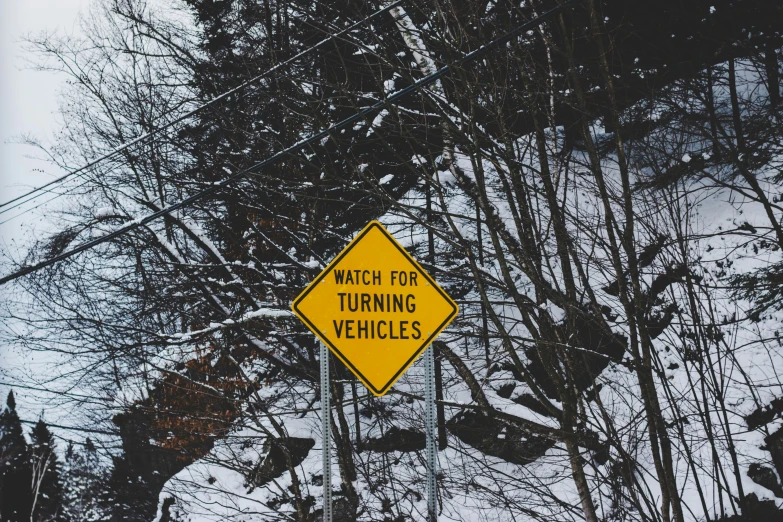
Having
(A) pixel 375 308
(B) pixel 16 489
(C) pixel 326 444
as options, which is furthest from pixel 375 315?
(B) pixel 16 489

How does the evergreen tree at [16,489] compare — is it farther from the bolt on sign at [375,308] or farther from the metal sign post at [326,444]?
the bolt on sign at [375,308]

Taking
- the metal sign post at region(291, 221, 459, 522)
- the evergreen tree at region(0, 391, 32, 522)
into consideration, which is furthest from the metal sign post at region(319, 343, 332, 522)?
the evergreen tree at region(0, 391, 32, 522)

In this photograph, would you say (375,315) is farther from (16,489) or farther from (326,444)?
(16,489)

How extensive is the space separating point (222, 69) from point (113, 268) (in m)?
4.62

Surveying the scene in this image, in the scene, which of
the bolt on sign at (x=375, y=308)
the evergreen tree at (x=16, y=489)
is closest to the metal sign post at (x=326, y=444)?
the bolt on sign at (x=375, y=308)

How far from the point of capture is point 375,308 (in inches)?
181

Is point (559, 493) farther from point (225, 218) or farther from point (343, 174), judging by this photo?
point (225, 218)

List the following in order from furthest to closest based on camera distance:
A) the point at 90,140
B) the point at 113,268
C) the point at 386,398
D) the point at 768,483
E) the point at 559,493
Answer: the point at 90,140, the point at 113,268, the point at 386,398, the point at 559,493, the point at 768,483

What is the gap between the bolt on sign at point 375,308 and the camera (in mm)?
4520

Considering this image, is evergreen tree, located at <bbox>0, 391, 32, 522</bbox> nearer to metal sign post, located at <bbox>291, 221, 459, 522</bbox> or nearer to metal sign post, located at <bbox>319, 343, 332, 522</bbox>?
metal sign post, located at <bbox>319, 343, 332, 522</bbox>

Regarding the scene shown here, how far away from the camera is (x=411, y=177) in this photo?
37.2ft

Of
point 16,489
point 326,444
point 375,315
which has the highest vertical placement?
point 16,489

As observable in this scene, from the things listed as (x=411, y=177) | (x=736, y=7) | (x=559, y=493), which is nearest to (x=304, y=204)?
(x=411, y=177)

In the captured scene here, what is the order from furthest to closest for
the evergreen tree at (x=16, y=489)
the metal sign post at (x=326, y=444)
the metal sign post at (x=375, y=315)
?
the evergreen tree at (x=16, y=489) → the metal sign post at (x=375, y=315) → the metal sign post at (x=326, y=444)
